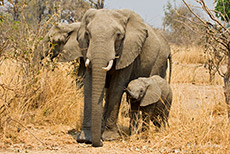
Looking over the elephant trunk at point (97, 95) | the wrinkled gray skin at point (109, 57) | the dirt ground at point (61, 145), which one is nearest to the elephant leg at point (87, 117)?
the wrinkled gray skin at point (109, 57)

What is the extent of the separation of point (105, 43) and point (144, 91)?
88cm

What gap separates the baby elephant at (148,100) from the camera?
196 inches

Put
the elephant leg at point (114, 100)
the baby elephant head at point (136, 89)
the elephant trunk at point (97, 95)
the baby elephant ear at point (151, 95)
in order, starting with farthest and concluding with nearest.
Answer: the elephant leg at point (114, 100), the baby elephant ear at point (151, 95), the baby elephant head at point (136, 89), the elephant trunk at point (97, 95)

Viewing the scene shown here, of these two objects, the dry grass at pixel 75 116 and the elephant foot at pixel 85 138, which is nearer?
the dry grass at pixel 75 116

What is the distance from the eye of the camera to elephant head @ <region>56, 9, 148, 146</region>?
4.54 meters

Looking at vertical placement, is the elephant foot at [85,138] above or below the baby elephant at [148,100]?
below

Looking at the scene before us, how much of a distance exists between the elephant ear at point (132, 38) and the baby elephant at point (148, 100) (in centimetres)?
29

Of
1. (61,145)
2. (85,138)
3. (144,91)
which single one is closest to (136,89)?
(144,91)

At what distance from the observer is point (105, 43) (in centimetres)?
457

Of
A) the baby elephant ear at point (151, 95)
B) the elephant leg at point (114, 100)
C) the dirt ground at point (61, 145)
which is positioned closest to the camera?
the dirt ground at point (61, 145)

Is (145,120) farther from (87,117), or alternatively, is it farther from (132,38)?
(132,38)

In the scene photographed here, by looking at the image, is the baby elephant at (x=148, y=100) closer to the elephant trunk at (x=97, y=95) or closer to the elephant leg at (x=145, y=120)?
the elephant leg at (x=145, y=120)

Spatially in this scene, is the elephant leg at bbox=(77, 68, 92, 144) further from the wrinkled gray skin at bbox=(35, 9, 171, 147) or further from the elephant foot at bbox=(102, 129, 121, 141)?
the elephant foot at bbox=(102, 129, 121, 141)

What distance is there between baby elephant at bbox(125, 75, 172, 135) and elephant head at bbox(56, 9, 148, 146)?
34cm
